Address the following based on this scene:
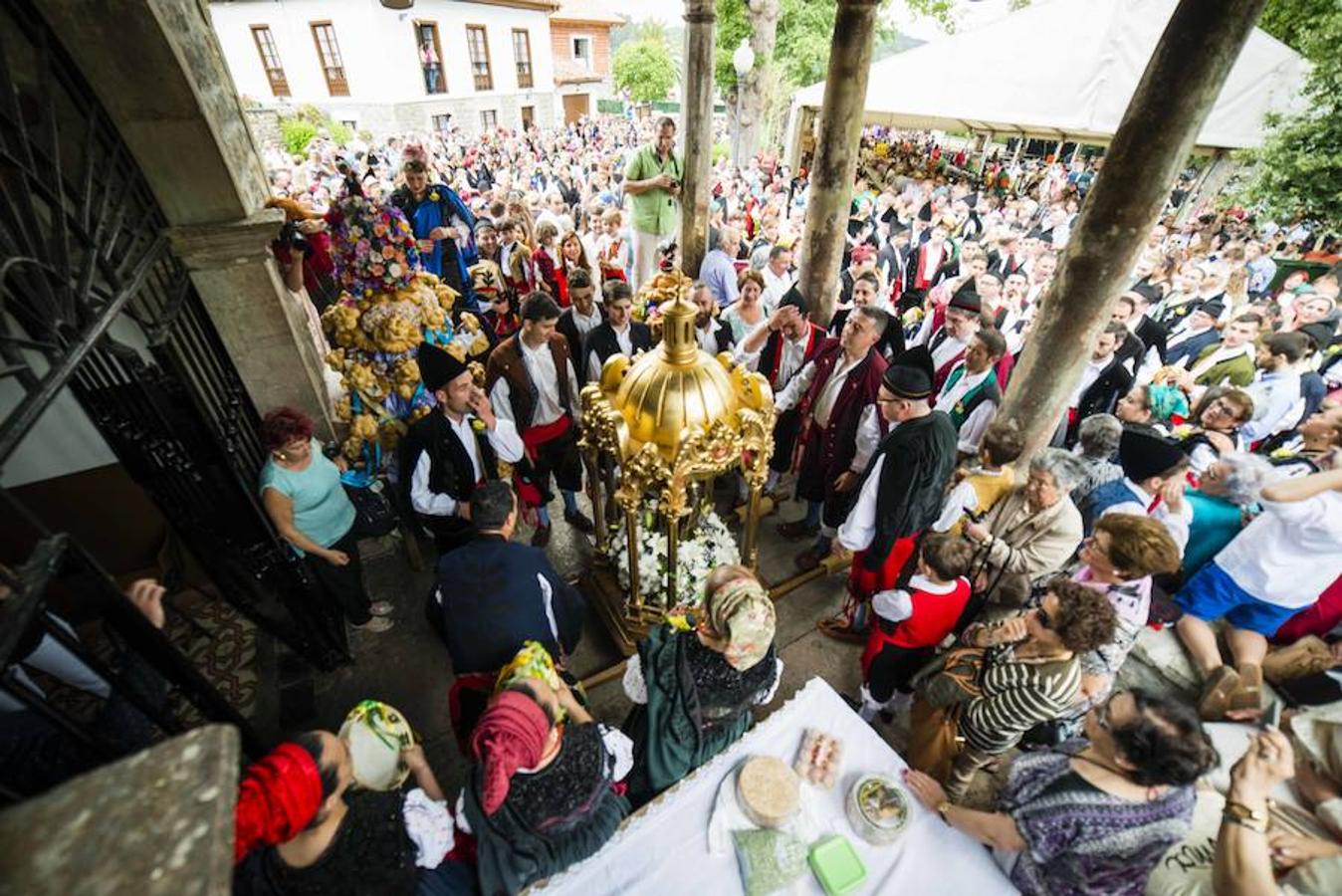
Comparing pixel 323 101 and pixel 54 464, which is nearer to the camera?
pixel 54 464

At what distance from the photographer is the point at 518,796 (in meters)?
2.08

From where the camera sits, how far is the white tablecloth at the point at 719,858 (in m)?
2.11

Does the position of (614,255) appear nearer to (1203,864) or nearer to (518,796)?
(518,796)

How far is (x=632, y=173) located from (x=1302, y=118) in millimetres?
10177

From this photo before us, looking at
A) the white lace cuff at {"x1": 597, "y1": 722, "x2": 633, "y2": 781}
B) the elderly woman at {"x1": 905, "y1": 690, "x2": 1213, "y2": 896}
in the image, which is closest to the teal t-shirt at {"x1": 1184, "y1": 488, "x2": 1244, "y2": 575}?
the elderly woman at {"x1": 905, "y1": 690, "x2": 1213, "y2": 896}

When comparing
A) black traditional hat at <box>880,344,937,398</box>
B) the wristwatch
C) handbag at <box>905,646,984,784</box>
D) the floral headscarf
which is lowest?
handbag at <box>905,646,984,784</box>

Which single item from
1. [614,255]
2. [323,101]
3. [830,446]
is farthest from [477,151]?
[830,446]

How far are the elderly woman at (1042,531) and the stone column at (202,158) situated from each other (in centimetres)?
512

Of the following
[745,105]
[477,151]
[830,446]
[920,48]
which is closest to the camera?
[830,446]

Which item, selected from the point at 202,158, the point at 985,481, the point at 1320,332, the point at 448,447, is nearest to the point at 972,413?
the point at 985,481

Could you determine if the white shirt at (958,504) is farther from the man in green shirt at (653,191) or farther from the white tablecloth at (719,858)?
the man in green shirt at (653,191)

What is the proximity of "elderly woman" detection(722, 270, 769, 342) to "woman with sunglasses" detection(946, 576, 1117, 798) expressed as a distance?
374 cm

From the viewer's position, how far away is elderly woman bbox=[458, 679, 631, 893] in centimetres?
197

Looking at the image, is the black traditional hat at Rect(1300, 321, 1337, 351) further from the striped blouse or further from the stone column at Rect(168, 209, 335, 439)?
the stone column at Rect(168, 209, 335, 439)
